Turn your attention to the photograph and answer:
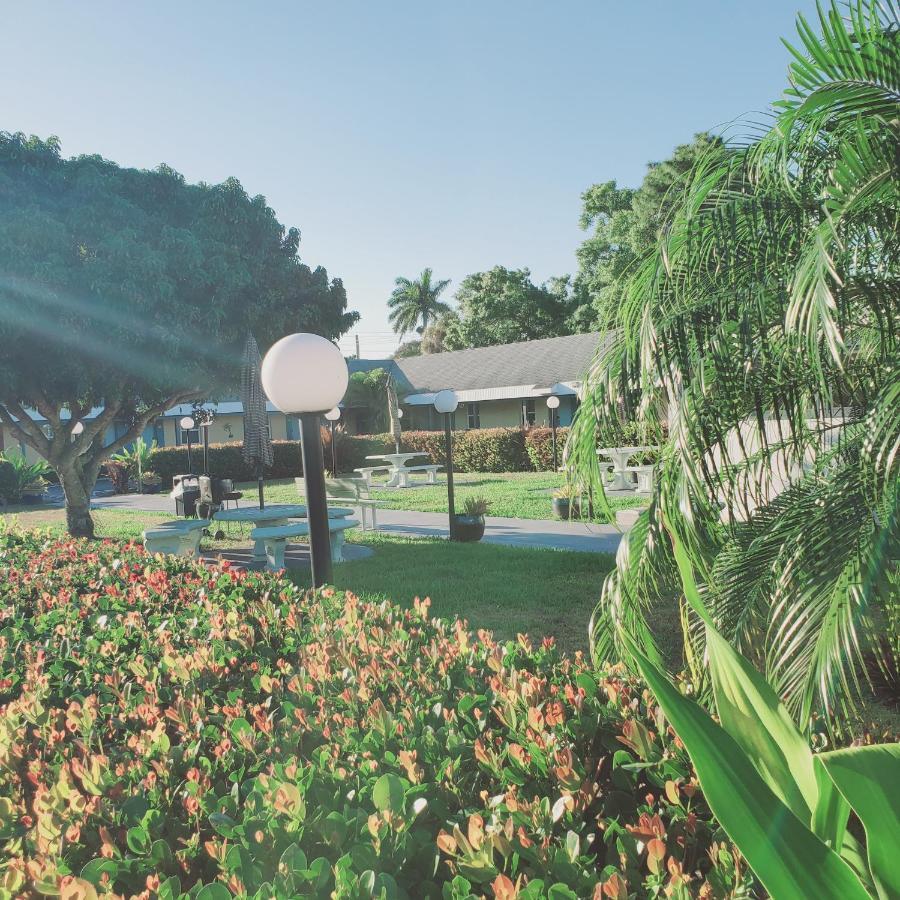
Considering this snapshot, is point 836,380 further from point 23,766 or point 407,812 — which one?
point 23,766

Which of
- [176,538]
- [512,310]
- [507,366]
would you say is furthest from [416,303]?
[176,538]

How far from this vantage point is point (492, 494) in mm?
18312

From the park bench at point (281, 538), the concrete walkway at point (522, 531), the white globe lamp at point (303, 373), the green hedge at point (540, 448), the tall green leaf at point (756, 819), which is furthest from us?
the green hedge at point (540, 448)

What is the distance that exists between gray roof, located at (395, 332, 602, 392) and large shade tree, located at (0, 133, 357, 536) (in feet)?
56.0

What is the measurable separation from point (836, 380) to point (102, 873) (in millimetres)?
3397

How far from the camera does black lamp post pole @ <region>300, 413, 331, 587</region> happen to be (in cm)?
408

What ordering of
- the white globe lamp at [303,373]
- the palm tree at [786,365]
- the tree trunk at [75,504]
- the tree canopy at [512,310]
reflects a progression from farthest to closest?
1. the tree canopy at [512,310]
2. the tree trunk at [75,504]
3. the white globe lamp at [303,373]
4. the palm tree at [786,365]

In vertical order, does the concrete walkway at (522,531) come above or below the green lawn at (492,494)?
below

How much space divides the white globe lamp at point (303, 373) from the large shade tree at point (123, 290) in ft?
26.4

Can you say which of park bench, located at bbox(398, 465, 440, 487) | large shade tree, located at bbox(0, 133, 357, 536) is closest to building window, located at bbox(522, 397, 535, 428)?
park bench, located at bbox(398, 465, 440, 487)

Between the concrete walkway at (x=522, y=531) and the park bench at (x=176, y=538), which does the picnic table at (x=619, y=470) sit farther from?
the park bench at (x=176, y=538)

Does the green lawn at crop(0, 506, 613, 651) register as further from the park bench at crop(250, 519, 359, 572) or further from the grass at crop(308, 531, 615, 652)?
the park bench at crop(250, 519, 359, 572)

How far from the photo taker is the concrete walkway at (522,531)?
1075 cm

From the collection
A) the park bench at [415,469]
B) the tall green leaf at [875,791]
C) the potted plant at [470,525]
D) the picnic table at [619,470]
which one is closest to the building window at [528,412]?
the park bench at [415,469]
